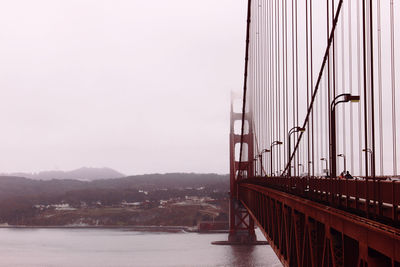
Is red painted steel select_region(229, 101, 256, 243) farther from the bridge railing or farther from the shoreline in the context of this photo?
the bridge railing

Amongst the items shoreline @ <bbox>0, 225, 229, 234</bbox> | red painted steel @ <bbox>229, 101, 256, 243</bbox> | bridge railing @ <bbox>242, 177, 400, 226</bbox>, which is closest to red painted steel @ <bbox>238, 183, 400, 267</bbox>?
bridge railing @ <bbox>242, 177, 400, 226</bbox>

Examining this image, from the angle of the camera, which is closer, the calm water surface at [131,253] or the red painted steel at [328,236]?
the red painted steel at [328,236]

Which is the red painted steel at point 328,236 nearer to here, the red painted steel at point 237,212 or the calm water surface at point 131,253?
the calm water surface at point 131,253

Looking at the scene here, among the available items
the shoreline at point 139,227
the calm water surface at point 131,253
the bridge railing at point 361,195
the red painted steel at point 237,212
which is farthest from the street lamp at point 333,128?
the shoreline at point 139,227

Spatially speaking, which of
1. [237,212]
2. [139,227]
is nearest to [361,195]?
[237,212]

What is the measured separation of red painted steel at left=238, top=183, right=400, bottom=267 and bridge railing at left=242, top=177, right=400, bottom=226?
0.30m

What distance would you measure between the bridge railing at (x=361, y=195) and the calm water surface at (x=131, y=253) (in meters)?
33.2

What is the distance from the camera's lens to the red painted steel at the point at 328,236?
21.1ft

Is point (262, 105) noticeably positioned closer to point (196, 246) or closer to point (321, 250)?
point (321, 250)

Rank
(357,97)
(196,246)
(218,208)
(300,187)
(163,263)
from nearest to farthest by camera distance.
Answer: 1. (357,97)
2. (300,187)
3. (163,263)
4. (196,246)
5. (218,208)

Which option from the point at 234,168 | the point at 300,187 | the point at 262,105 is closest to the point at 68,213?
the point at 234,168

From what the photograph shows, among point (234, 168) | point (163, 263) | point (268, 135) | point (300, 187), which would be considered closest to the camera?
point (300, 187)

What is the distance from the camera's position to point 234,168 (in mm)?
58375

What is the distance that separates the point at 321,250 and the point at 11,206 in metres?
145
